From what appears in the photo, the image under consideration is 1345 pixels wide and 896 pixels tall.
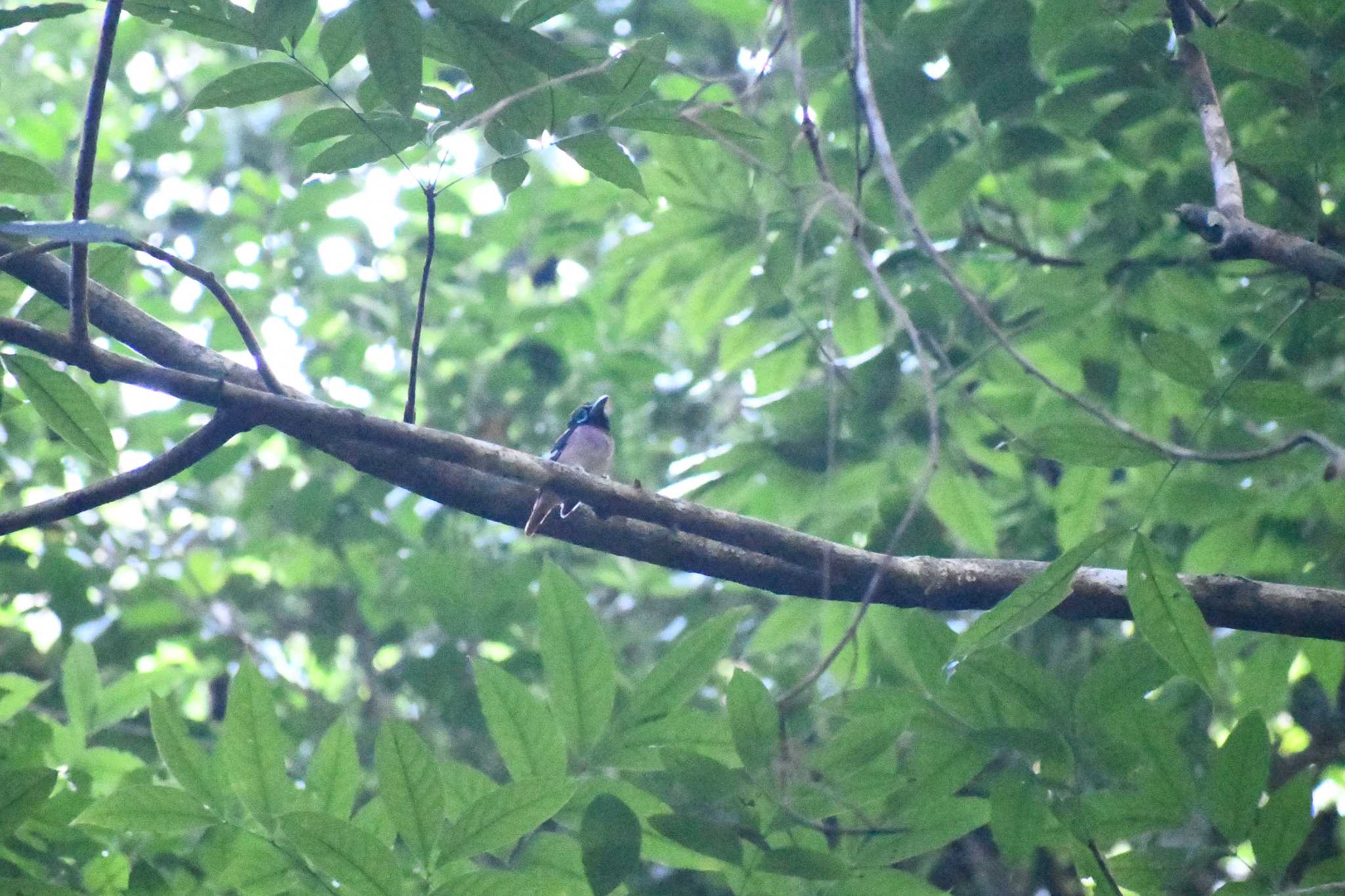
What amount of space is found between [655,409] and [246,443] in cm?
228

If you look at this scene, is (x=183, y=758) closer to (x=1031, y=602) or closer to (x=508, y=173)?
(x=508, y=173)

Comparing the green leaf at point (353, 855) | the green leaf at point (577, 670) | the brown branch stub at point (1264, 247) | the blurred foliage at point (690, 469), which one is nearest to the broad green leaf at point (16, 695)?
the blurred foliage at point (690, 469)

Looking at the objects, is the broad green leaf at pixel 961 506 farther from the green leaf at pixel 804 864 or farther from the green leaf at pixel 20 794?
the green leaf at pixel 20 794

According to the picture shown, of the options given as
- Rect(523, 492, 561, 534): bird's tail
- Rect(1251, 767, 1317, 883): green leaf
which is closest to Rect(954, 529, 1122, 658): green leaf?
Rect(1251, 767, 1317, 883): green leaf

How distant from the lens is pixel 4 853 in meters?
2.59

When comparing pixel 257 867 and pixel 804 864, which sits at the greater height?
pixel 257 867

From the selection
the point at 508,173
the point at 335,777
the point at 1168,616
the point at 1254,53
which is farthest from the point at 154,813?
the point at 1254,53

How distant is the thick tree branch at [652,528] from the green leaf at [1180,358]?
1.59 feet

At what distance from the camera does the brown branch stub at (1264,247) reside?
237cm

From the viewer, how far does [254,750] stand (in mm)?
2297

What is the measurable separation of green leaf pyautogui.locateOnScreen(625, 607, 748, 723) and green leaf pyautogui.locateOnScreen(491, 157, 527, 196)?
100 cm

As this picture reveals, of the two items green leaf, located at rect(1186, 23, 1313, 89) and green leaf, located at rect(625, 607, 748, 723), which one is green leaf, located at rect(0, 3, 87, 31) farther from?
green leaf, located at rect(1186, 23, 1313, 89)

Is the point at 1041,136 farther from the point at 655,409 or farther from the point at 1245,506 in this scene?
the point at 655,409

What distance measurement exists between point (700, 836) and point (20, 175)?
190cm
